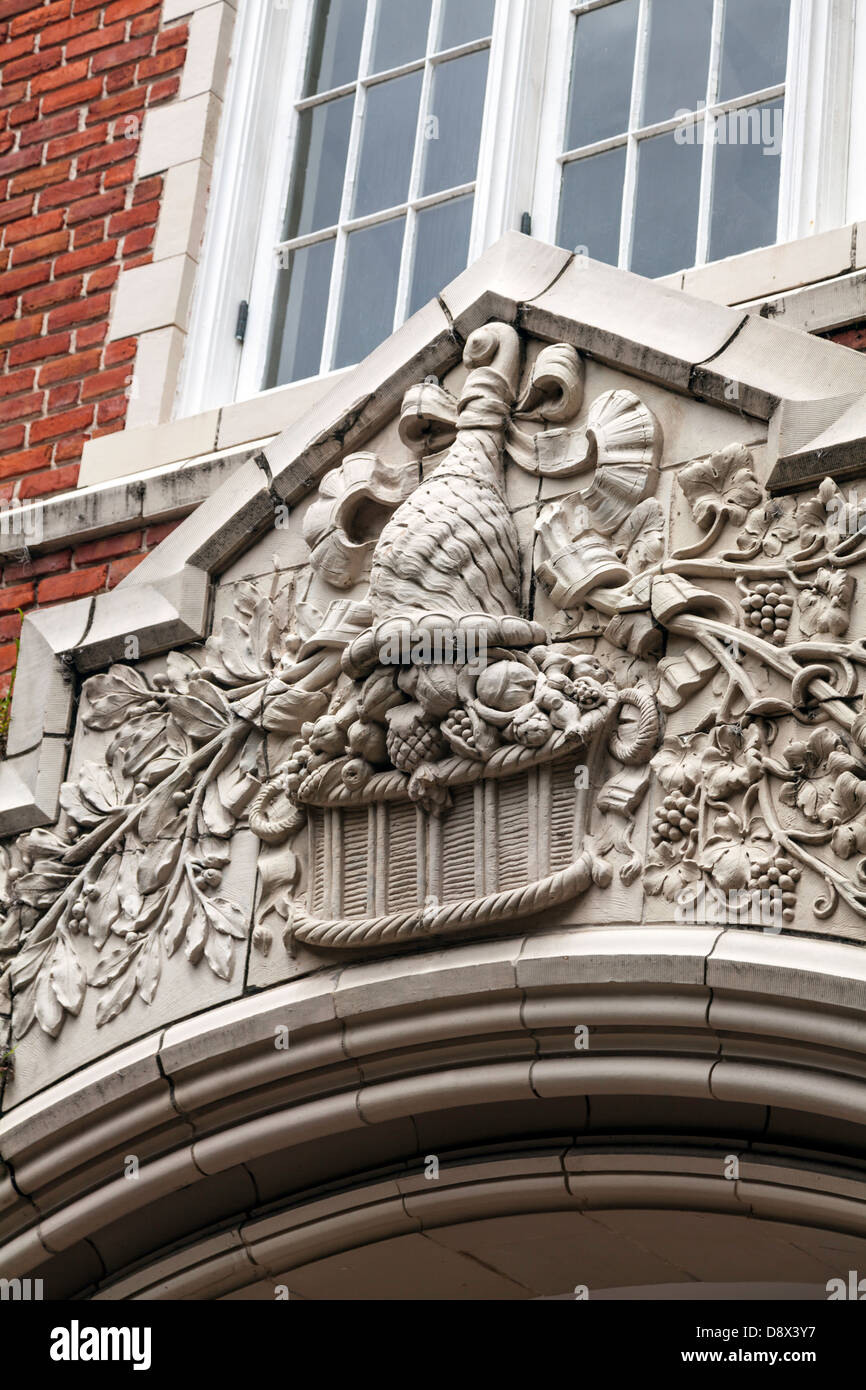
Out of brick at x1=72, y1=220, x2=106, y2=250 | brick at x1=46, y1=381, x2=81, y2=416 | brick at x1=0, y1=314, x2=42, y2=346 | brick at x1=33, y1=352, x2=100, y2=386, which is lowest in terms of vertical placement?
brick at x1=46, y1=381, x2=81, y2=416

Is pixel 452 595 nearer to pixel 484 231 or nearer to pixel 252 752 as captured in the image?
pixel 252 752

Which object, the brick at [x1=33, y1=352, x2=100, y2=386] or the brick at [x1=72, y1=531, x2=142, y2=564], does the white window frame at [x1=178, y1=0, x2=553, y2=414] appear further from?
the brick at [x1=72, y1=531, x2=142, y2=564]

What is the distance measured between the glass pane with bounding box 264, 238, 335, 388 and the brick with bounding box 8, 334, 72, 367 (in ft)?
1.86

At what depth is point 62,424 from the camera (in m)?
5.07

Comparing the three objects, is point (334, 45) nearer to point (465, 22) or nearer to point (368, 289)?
point (465, 22)

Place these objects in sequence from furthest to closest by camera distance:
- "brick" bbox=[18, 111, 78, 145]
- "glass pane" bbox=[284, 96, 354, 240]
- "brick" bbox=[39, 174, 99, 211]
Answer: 1. "brick" bbox=[18, 111, 78, 145]
2. "brick" bbox=[39, 174, 99, 211]
3. "glass pane" bbox=[284, 96, 354, 240]

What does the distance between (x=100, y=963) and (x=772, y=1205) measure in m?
1.48

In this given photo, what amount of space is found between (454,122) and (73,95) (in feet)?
3.85

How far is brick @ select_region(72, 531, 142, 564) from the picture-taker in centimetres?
473

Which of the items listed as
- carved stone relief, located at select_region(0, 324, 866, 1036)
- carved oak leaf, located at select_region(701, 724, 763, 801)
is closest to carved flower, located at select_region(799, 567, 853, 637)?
carved stone relief, located at select_region(0, 324, 866, 1036)

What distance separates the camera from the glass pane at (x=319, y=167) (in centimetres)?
520

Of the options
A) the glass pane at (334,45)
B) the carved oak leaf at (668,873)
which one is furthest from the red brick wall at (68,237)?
the carved oak leaf at (668,873)

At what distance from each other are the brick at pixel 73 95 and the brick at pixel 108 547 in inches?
57.4
